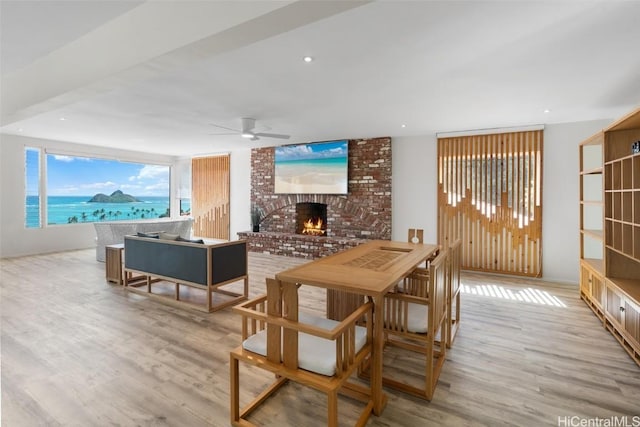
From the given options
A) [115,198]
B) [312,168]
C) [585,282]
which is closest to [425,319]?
[585,282]

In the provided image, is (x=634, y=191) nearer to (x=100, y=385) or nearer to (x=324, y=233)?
(x=100, y=385)

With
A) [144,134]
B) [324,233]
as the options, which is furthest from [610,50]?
[144,134]

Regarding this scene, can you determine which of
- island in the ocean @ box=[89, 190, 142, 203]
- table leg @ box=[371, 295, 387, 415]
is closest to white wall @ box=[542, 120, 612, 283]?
table leg @ box=[371, 295, 387, 415]

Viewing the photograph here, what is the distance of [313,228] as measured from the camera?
22.5 ft

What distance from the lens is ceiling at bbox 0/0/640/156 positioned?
185cm

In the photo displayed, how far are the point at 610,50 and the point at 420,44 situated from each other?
1.51 metres

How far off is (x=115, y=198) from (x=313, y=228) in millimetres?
7072

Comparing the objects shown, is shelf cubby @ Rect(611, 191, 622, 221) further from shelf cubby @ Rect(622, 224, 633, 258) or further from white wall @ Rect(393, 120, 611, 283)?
white wall @ Rect(393, 120, 611, 283)

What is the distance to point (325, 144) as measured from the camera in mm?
6312

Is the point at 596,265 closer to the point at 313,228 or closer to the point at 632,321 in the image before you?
the point at 632,321

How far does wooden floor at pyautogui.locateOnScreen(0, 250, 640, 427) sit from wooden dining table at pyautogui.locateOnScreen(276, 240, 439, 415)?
337 mm

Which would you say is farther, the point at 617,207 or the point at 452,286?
the point at 617,207

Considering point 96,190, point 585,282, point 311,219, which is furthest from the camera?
point 96,190

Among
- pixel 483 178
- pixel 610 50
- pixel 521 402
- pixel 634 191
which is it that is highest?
pixel 610 50
